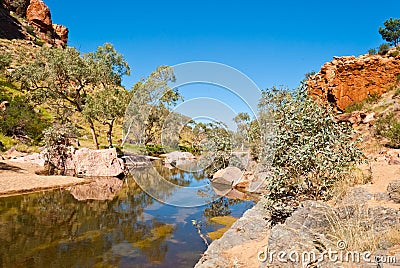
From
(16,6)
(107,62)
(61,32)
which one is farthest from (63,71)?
(61,32)

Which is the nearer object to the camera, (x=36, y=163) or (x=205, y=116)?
(x=205, y=116)

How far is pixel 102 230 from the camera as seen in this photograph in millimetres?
11164

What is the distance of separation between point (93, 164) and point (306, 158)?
21.7 meters

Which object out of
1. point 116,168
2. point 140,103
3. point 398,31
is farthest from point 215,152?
point 398,31

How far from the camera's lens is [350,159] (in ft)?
26.4

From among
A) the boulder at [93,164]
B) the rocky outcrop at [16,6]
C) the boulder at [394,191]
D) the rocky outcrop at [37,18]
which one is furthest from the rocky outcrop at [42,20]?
the boulder at [394,191]

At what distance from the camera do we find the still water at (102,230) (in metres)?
8.48

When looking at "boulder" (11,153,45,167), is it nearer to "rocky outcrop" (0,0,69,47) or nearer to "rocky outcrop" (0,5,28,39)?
"rocky outcrop" (0,5,28,39)

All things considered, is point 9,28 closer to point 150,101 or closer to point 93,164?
point 150,101

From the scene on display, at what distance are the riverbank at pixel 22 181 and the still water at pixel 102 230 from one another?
1194 mm

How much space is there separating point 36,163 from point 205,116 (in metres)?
16.7

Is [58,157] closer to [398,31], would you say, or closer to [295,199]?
[295,199]

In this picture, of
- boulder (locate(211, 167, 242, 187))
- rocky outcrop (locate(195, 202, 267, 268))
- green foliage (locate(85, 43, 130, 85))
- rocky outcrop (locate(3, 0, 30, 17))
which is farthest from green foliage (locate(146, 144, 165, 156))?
rocky outcrop (locate(3, 0, 30, 17))

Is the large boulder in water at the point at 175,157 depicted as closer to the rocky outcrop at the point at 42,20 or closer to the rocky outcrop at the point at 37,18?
the rocky outcrop at the point at 37,18
